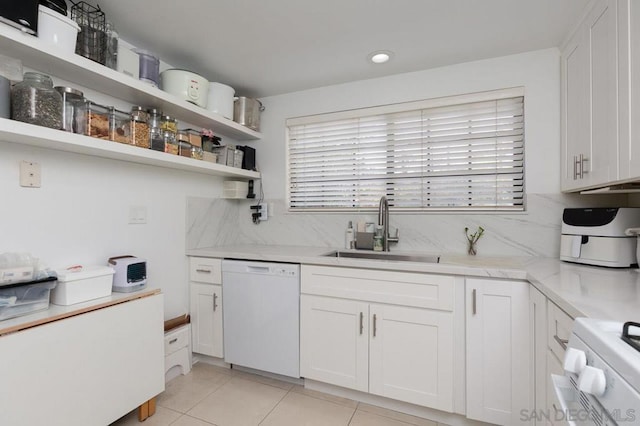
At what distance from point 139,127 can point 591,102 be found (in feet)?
8.07

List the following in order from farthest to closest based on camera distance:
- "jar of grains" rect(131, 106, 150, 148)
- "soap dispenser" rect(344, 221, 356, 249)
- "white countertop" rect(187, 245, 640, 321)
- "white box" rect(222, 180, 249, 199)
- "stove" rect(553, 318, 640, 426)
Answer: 1. "white box" rect(222, 180, 249, 199)
2. "soap dispenser" rect(344, 221, 356, 249)
3. "jar of grains" rect(131, 106, 150, 148)
4. "white countertop" rect(187, 245, 640, 321)
5. "stove" rect(553, 318, 640, 426)

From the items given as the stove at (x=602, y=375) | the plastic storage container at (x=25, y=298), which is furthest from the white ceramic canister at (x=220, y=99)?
the stove at (x=602, y=375)

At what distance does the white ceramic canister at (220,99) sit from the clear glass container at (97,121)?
0.78 meters

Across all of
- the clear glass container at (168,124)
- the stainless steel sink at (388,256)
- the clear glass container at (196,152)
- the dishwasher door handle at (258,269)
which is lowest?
the dishwasher door handle at (258,269)

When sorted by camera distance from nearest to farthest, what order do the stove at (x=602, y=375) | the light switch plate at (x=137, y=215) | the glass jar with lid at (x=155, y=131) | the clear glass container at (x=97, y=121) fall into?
1. the stove at (x=602, y=375)
2. the clear glass container at (x=97, y=121)
3. the glass jar with lid at (x=155, y=131)
4. the light switch plate at (x=137, y=215)

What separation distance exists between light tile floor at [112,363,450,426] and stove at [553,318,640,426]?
1209mm

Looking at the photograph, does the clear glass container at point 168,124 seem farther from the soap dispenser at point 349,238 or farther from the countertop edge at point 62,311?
the soap dispenser at point 349,238

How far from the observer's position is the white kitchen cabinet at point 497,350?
4.98ft

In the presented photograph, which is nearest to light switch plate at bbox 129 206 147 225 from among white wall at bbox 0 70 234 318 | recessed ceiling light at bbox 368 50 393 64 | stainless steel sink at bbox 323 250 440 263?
white wall at bbox 0 70 234 318

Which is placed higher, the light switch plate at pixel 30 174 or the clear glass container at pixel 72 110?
the clear glass container at pixel 72 110

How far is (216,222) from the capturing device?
2652 millimetres

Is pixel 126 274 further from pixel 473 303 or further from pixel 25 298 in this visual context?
pixel 473 303

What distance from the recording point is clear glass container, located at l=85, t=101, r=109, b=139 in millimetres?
1523

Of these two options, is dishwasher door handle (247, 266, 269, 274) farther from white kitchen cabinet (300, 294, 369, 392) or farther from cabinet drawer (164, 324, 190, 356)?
cabinet drawer (164, 324, 190, 356)
